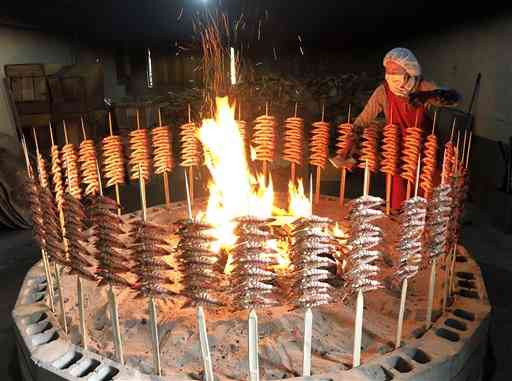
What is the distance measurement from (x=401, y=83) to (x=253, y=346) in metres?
4.24

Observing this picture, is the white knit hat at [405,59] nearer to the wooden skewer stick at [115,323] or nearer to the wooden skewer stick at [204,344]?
the wooden skewer stick at [204,344]

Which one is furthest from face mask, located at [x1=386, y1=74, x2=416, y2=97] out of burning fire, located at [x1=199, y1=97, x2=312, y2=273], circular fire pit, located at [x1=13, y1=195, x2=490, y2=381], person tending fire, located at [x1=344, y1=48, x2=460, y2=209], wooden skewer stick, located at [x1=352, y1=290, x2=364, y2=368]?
wooden skewer stick, located at [x1=352, y1=290, x2=364, y2=368]

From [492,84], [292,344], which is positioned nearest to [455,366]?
[292,344]

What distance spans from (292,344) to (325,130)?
376 cm

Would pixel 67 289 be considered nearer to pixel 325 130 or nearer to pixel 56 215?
pixel 56 215

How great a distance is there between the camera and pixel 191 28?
12820 millimetres

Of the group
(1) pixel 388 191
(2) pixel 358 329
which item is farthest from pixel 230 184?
(2) pixel 358 329

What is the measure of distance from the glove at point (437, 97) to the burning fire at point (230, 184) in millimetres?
1849

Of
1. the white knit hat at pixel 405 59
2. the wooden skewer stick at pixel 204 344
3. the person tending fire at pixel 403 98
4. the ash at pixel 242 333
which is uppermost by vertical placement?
the white knit hat at pixel 405 59

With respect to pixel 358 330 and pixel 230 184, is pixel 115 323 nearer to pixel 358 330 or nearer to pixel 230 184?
pixel 358 330

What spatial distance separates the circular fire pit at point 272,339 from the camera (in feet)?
10.9

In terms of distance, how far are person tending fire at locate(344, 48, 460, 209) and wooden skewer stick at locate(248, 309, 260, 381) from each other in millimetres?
3926

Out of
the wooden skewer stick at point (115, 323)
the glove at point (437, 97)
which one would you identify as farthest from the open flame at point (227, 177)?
the glove at point (437, 97)

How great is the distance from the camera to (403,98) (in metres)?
6.07
